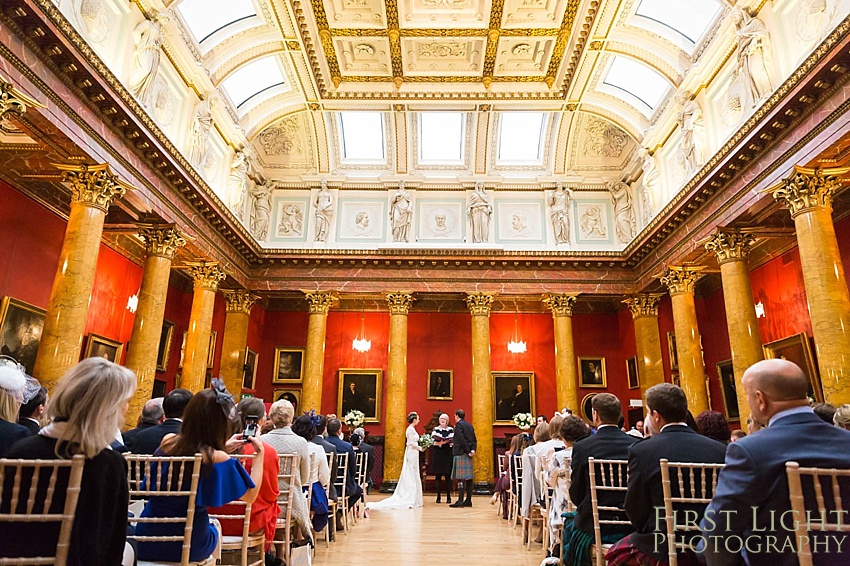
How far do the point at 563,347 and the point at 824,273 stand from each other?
8009 millimetres

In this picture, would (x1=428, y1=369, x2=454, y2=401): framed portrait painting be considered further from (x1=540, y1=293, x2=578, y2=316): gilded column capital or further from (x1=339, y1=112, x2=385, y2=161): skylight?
(x1=339, y1=112, x2=385, y2=161): skylight

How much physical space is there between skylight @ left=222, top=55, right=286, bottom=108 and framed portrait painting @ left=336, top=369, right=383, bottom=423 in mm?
9277

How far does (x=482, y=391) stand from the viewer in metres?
15.0

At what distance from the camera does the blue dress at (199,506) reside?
116 inches

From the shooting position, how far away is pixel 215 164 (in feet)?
45.2

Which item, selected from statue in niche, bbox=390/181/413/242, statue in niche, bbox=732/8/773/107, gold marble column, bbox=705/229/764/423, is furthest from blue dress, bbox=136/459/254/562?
statue in niche, bbox=390/181/413/242

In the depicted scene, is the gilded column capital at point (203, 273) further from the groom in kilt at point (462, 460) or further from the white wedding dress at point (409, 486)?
the groom in kilt at point (462, 460)

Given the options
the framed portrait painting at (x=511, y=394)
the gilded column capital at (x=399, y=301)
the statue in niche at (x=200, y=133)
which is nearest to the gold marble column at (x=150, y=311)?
the statue in niche at (x=200, y=133)

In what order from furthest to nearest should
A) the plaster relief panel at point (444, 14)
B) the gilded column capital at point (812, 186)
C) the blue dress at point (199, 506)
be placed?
the plaster relief panel at point (444, 14) < the gilded column capital at point (812, 186) < the blue dress at point (199, 506)

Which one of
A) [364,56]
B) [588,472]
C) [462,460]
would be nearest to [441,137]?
[364,56]

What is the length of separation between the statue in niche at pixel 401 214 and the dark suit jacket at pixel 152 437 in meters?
12.5

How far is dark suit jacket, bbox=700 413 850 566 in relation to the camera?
2.04m

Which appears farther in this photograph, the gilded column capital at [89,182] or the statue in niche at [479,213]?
the statue in niche at [479,213]

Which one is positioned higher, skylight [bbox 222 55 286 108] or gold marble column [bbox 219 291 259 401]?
skylight [bbox 222 55 286 108]
